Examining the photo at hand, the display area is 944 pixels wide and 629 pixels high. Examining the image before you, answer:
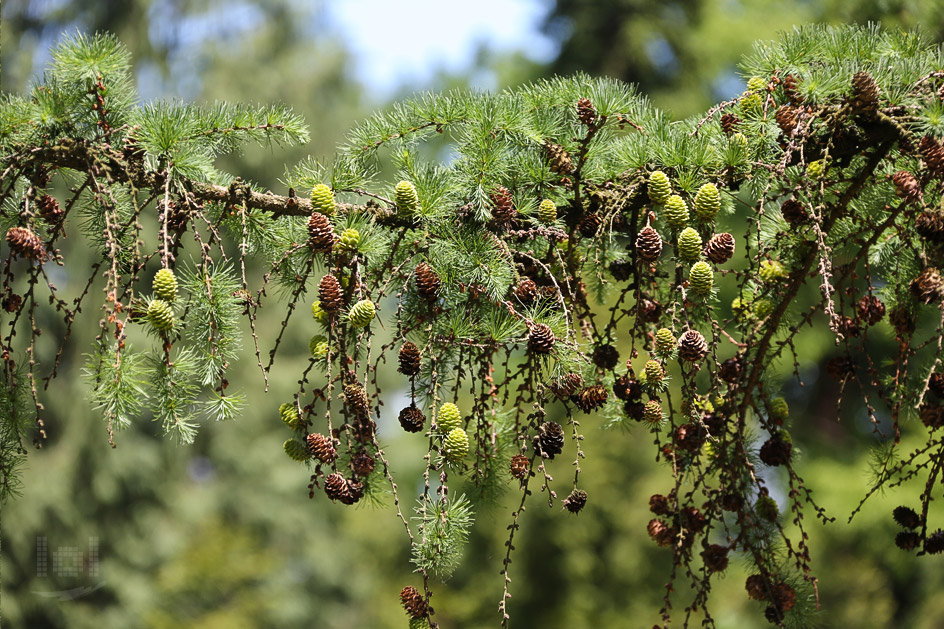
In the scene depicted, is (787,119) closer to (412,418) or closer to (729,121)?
(729,121)

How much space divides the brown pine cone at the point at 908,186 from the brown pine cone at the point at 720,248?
0.35 metres

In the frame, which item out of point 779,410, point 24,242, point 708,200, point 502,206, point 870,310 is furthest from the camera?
point 779,410

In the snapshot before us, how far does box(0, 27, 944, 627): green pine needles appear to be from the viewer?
1.54 m

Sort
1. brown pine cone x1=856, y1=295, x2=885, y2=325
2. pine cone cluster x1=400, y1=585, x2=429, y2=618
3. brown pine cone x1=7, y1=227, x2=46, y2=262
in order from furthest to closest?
brown pine cone x1=856, y1=295, x2=885, y2=325 → pine cone cluster x1=400, y1=585, x2=429, y2=618 → brown pine cone x1=7, y1=227, x2=46, y2=262

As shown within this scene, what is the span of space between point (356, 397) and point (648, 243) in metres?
0.67

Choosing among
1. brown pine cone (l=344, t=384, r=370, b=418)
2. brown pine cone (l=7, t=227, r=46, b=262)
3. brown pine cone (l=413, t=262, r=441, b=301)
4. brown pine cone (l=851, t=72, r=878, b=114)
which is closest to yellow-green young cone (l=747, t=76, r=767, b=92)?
brown pine cone (l=851, t=72, r=878, b=114)

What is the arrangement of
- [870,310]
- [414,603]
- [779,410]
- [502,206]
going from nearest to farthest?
[414,603], [502,206], [870,310], [779,410]

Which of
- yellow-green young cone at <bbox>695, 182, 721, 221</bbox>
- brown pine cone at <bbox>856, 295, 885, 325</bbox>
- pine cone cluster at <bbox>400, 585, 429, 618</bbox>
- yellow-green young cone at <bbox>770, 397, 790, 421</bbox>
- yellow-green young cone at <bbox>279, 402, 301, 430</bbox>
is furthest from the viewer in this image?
yellow-green young cone at <bbox>770, 397, 790, 421</bbox>

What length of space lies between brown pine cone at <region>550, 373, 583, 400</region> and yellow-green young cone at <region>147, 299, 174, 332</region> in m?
0.73

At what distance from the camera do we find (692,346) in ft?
4.94

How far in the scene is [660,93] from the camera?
32.9 ft

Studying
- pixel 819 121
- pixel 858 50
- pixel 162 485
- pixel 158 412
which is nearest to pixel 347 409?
pixel 158 412

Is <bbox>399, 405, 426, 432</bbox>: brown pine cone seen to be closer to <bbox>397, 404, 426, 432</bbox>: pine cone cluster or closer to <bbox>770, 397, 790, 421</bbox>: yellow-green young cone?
<bbox>397, 404, 426, 432</bbox>: pine cone cluster

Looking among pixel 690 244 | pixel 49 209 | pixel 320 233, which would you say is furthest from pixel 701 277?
pixel 49 209
